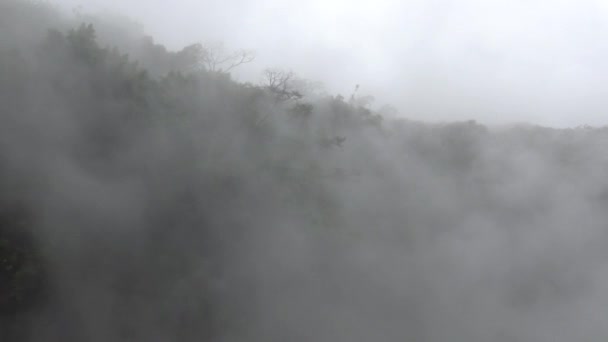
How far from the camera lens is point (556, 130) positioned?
63.4ft

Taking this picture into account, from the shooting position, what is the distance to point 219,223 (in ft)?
27.8

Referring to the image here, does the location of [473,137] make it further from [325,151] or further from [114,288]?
[114,288]

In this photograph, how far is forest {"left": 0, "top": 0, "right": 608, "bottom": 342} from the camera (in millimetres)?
6938

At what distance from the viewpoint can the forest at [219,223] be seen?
694 centimetres

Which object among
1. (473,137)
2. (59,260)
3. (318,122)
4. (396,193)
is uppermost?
(473,137)

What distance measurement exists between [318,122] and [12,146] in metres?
6.39

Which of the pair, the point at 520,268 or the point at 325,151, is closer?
the point at 325,151

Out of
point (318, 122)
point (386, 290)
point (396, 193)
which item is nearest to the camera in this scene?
point (386, 290)

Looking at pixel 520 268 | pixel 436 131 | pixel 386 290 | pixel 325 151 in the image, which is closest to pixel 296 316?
pixel 386 290

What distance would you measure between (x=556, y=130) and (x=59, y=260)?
55.8 feet

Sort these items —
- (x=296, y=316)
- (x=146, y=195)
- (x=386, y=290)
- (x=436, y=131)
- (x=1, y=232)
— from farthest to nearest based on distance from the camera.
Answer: (x=436, y=131) → (x=386, y=290) → (x=296, y=316) → (x=146, y=195) → (x=1, y=232)

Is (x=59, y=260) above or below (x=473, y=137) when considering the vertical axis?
below

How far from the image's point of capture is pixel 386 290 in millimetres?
10773

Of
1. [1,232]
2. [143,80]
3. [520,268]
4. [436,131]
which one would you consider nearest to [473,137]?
[436,131]
